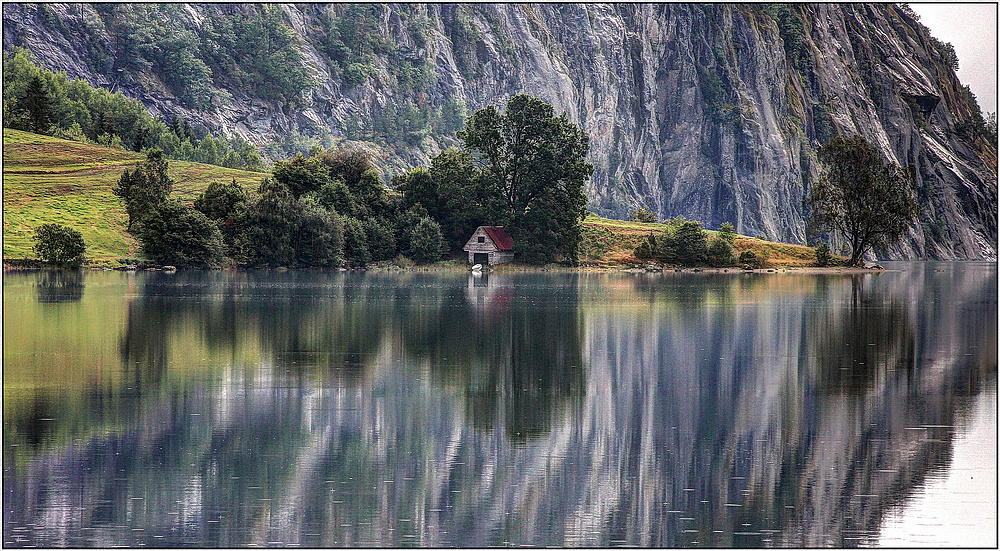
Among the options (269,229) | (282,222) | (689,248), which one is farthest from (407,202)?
(689,248)

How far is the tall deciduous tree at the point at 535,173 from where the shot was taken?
9406cm

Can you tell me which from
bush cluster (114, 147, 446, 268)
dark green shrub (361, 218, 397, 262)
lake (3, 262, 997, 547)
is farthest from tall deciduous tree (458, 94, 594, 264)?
lake (3, 262, 997, 547)

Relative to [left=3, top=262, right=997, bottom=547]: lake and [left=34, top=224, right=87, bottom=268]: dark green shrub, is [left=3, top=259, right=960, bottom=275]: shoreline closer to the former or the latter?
[left=34, top=224, right=87, bottom=268]: dark green shrub

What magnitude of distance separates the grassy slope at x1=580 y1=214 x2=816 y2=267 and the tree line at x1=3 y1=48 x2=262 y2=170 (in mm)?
60890

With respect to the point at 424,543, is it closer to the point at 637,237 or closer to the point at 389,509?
the point at 389,509

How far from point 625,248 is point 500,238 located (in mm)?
18430

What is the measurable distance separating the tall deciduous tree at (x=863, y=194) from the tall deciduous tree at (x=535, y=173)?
28560 millimetres

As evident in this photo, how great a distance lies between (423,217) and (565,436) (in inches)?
3104

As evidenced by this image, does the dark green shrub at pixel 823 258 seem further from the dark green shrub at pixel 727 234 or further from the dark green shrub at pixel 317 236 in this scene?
the dark green shrub at pixel 317 236

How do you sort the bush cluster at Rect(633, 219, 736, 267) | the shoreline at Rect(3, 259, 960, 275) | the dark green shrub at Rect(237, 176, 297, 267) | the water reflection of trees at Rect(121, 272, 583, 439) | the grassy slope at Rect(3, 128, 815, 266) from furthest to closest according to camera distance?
the bush cluster at Rect(633, 219, 736, 267)
the dark green shrub at Rect(237, 176, 297, 267)
the grassy slope at Rect(3, 128, 815, 266)
the shoreline at Rect(3, 259, 960, 275)
the water reflection of trees at Rect(121, 272, 583, 439)

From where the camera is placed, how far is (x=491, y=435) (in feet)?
54.5

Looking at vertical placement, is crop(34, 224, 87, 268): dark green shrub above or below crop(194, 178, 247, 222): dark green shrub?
below

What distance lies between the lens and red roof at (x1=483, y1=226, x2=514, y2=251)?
A: 3691 inches

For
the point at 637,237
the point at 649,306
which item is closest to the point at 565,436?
the point at 649,306
